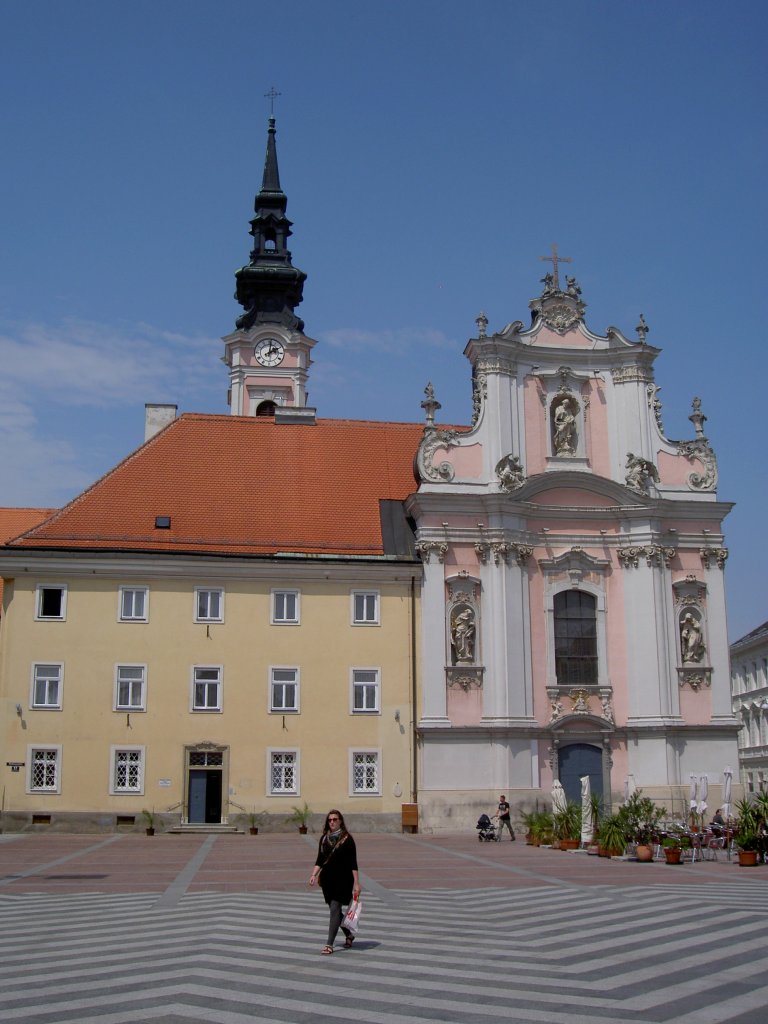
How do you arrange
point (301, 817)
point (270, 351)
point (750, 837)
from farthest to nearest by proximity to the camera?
1. point (270, 351)
2. point (301, 817)
3. point (750, 837)

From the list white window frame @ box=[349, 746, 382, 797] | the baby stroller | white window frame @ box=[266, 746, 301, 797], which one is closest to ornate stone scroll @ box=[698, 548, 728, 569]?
the baby stroller

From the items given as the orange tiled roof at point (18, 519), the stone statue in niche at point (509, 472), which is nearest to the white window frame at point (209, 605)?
the stone statue in niche at point (509, 472)

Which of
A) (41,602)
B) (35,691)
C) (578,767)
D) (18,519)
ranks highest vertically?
(18,519)

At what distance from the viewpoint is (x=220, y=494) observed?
4122cm

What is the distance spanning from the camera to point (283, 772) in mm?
37406

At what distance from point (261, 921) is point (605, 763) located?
82.7 feet

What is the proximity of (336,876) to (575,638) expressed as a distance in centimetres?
2801

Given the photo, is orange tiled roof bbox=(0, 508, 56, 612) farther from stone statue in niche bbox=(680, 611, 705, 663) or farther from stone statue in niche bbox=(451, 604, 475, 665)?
stone statue in niche bbox=(680, 611, 705, 663)

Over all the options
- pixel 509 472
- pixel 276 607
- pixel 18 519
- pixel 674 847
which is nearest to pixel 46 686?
pixel 276 607

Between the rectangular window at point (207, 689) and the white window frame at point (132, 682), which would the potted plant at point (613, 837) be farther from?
the white window frame at point (132, 682)

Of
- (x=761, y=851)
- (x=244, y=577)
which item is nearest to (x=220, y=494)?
(x=244, y=577)

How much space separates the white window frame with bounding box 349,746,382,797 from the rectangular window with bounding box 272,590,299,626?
4759 millimetres

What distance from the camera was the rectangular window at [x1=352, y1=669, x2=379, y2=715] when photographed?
38281mm

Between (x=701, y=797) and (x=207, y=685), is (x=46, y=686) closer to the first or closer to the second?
(x=207, y=685)
